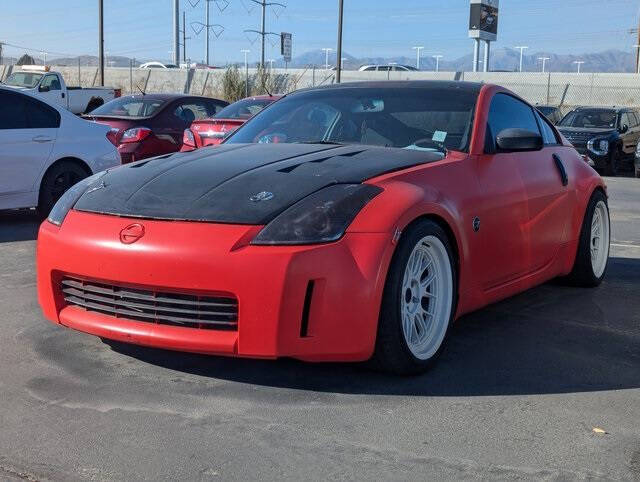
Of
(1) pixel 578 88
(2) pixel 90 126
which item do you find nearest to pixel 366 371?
(2) pixel 90 126

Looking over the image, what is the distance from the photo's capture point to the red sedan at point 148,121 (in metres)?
11.5

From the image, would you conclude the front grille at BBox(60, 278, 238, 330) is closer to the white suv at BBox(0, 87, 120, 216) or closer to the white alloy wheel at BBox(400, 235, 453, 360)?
the white alloy wheel at BBox(400, 235, 453, 360)

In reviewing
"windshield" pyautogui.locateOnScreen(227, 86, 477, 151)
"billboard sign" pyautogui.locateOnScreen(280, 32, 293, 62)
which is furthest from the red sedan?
"billboard sign" pyautogui.locateOnScreen(280, 32, 293, 62)

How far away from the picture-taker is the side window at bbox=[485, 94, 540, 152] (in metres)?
4.87

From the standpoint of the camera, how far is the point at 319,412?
11.4ft

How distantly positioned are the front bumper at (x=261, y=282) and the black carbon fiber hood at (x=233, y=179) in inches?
5.1

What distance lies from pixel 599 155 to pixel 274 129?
46.1 feet

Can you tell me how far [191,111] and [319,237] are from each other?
970cm

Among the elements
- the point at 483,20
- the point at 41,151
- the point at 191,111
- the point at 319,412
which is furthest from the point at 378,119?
the point at 483,20

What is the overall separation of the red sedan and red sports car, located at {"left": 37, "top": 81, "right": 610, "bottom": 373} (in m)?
6.73

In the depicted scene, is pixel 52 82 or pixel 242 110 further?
pixel 52 82

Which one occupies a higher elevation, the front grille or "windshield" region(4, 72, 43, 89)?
"windshield" region(4, 72, 43, 89)

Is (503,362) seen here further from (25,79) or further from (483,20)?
(483,20)

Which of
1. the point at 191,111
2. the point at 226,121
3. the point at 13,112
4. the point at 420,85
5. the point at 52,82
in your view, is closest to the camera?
the point at 420,85
